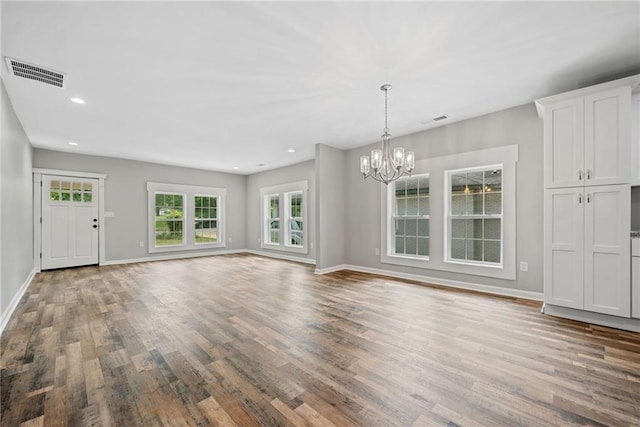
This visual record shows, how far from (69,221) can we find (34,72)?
435 cm

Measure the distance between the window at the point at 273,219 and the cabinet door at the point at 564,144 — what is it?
602cm

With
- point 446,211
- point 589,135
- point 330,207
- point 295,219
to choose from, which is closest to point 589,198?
point 589,135

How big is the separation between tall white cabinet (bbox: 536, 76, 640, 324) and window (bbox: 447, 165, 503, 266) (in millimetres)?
922

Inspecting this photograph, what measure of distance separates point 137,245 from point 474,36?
7670 mm

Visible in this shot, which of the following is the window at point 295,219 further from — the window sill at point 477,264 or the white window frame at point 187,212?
the window sill at point 477,264

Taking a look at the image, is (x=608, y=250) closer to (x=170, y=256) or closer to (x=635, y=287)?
(x=635, y=287)

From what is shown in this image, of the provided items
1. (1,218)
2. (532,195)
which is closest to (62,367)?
(1,218)

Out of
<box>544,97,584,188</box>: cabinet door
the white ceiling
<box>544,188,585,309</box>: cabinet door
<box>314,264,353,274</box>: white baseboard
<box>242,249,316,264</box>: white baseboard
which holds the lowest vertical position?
<box>242,249,316,264</box>: white baseboard

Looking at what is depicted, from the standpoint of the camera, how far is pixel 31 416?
58.5 inches

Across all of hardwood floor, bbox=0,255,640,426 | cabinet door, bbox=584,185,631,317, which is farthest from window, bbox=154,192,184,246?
cabinet door, bbox=584,185,631,317

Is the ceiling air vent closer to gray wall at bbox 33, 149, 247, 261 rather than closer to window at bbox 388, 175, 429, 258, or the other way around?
gray wall at bbox 33, 149, 247, 261

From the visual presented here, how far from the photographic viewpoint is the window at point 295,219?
708 cm

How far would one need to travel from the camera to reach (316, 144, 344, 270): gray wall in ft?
17.4

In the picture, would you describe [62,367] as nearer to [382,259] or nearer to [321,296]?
[321,296]
